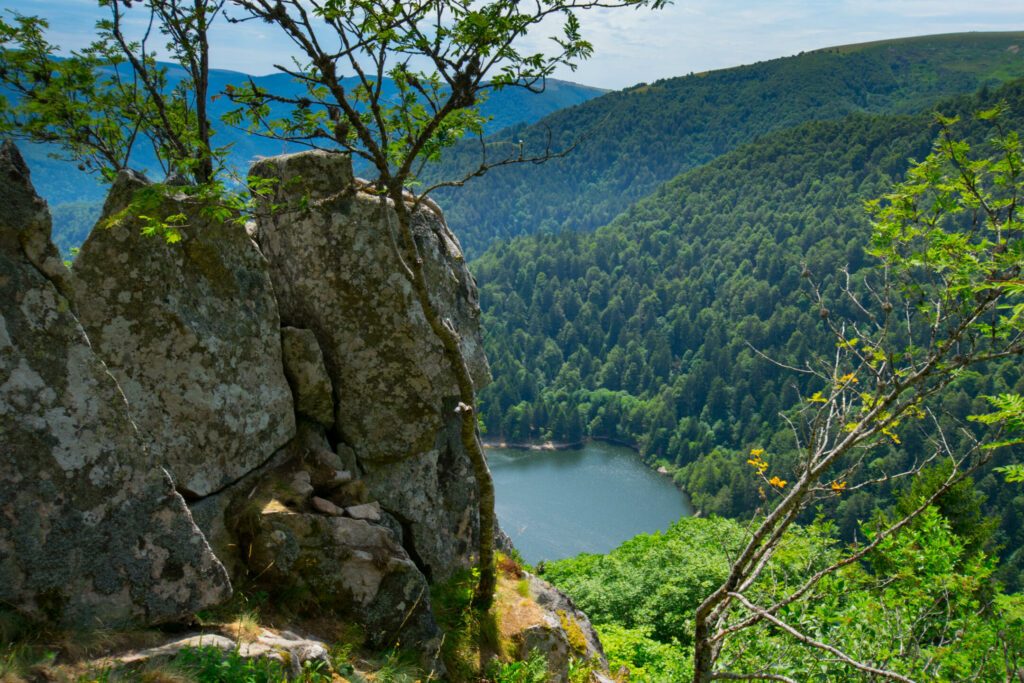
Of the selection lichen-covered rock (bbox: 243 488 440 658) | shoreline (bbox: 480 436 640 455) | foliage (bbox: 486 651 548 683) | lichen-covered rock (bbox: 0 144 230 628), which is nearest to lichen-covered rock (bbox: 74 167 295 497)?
lichen-covered rock (bbox: 243 488 440 658)

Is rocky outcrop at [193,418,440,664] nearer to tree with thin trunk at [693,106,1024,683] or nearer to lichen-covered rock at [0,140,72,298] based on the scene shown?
lichen-covered rock at [0,140,72,298]

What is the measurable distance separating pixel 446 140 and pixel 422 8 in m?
1.97

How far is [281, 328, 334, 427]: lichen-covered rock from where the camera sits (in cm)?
928

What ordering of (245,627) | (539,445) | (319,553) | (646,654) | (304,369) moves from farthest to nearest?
(539,445) → (646,654) → (304,369) → (319,553) → (245,627)

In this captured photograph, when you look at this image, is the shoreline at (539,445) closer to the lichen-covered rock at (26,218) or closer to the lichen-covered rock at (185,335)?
the lichen-covered rock at (185,335)

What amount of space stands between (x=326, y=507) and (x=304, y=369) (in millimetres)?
1899

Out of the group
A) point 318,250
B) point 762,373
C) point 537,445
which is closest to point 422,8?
point 318,250

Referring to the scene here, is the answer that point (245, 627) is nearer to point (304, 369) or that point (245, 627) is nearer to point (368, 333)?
point (304, 369)

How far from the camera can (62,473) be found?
572 centimetres

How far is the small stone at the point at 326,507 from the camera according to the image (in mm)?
8430

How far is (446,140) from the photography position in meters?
8.87

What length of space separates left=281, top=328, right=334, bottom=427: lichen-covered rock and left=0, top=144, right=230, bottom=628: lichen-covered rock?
122 inches

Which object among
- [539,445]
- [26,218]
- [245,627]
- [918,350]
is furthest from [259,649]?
[539,445]

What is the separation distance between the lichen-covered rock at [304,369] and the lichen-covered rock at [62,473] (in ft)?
10.1
